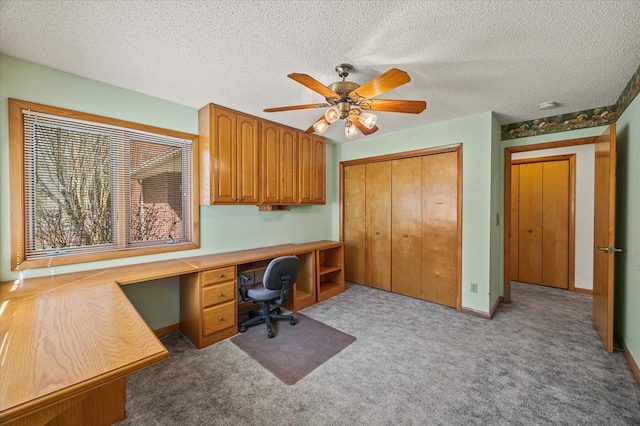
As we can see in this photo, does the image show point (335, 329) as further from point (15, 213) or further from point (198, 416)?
point (15, 213)

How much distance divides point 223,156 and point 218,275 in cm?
129

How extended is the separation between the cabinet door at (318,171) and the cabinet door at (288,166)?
1.17 ft

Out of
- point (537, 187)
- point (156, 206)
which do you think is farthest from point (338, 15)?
point (537, 187)

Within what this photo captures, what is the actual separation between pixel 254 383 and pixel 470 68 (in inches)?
118

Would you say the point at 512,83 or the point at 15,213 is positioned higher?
the point at 512,83

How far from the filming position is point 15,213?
6.56ft

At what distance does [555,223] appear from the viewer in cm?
424

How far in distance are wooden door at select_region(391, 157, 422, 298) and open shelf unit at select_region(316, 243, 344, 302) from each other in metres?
0.81

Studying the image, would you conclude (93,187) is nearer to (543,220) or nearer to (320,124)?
(320,124)

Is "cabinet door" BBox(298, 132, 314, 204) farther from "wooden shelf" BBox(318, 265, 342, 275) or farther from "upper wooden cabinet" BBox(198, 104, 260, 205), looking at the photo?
"wooden shelf" BBox(318, 265, 342, 275)

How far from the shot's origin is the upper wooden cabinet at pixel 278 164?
3.31 meters

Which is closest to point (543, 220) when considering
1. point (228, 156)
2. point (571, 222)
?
point (571, 222)

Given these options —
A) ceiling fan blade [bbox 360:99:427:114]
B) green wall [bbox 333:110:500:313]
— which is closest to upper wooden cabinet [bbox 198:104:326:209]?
ceiling fan blade [bbox 360:99:427:114]

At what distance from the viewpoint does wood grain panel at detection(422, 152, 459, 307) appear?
3393mm
